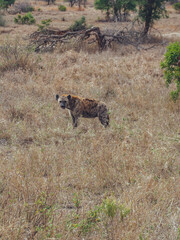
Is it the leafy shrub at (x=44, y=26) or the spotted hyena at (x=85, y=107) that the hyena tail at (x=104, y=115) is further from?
the leafy shrub at (x=44, y=26)

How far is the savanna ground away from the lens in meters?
3.19

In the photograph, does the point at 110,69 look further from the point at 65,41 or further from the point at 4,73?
the point at 65,41

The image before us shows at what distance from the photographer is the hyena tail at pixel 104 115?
6.68 m

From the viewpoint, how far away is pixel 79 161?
4.84 m

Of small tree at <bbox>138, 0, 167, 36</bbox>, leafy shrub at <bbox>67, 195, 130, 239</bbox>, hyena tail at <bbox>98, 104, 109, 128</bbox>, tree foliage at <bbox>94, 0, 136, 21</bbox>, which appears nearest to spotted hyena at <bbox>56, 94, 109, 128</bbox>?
hyena tail at <bbox>98, 104, 109, 128</bbox>

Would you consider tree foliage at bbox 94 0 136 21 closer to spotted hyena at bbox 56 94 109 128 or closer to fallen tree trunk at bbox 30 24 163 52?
fallen tree trunk at bbox 30 24 163 52

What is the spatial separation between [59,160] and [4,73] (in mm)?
7089

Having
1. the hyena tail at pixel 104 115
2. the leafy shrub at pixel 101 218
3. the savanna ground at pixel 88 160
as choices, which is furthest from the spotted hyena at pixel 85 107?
the leafy shrub at pixel 101 218

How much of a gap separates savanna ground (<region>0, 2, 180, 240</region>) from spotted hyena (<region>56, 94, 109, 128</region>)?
31cm

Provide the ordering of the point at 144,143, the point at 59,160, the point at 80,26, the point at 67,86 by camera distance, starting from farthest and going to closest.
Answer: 1. the point at 80,26
2. the point at 67,86
3. the point at 144,143
4. the point at 59,160

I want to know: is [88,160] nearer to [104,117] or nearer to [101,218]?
[101,218]

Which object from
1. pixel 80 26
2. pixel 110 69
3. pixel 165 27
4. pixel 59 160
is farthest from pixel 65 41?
pixel 165 27

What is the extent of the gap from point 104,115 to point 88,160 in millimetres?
1975

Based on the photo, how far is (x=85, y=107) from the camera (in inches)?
266
